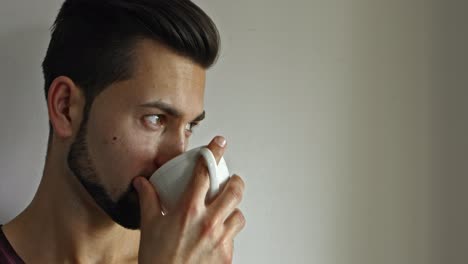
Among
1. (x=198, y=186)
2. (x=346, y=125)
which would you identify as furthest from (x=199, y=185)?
(x=346, y=125)

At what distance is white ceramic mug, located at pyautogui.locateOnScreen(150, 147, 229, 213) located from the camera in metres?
0.84

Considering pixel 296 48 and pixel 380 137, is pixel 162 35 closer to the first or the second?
pixel 296 48

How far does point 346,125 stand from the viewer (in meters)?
1.28

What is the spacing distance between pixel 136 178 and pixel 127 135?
0.27ft

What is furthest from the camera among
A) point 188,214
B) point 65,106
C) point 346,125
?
point 346,125

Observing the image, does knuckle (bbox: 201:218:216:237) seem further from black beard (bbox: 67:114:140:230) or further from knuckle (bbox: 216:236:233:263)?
black beard (bbox: 67:114:140:230)

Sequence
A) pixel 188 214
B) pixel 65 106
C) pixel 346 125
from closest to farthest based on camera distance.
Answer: pixel 188 214 → pixel 65 106 → pixel 346 125

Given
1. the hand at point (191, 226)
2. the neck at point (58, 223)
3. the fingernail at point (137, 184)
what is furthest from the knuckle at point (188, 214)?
the neck at point (58, 223)

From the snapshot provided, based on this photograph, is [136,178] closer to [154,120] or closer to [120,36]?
[154,120]

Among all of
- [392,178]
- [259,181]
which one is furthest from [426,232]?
[259,181]

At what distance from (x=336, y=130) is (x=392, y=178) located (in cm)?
20

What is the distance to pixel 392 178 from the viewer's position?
128 cm

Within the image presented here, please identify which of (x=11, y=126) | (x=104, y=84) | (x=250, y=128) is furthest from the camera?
(x=250, y=128)

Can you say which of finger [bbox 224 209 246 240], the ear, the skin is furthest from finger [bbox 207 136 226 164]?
the ear
